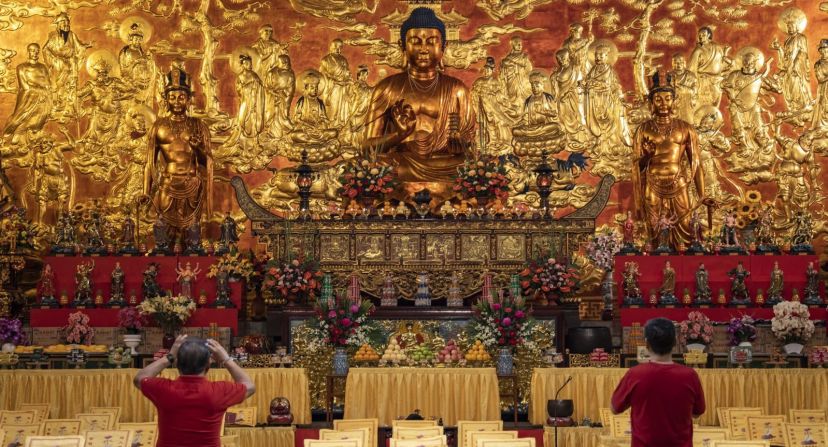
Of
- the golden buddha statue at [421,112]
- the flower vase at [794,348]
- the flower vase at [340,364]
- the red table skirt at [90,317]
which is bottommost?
the flower vase at [340,364]

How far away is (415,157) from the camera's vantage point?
48.0 feet

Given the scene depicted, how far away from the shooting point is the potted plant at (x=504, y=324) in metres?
10.9

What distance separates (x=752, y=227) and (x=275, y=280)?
6.32 meters

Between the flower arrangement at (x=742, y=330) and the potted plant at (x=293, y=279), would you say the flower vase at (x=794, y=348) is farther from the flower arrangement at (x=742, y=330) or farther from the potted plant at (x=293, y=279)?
the potted plant at (x=293, y=279)

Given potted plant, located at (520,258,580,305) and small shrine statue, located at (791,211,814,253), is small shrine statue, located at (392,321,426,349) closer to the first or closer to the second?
potted plant, located at (520,258,580,305)

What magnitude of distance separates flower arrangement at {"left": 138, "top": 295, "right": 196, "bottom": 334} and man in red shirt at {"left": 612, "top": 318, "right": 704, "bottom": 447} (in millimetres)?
8034

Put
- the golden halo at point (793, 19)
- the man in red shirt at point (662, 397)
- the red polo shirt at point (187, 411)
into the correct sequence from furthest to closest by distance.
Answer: the golden halo at point (793, 19), the man in red shirt at point (662, 397), the red polo shirt at point (187, 411)

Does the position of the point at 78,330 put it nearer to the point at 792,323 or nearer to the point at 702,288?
the point at 702,288

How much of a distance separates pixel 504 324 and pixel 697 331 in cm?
234

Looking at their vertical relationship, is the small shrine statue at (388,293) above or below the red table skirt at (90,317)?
above

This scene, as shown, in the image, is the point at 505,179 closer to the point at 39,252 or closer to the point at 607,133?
the point at 607,133

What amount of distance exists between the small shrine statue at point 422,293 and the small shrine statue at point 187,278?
2565 mm

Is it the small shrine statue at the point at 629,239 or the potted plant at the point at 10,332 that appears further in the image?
→ the small shrine statue at the point at 629,239

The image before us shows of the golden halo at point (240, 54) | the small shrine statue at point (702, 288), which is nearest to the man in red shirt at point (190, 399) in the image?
the small shrine statue at point (702, 288)
